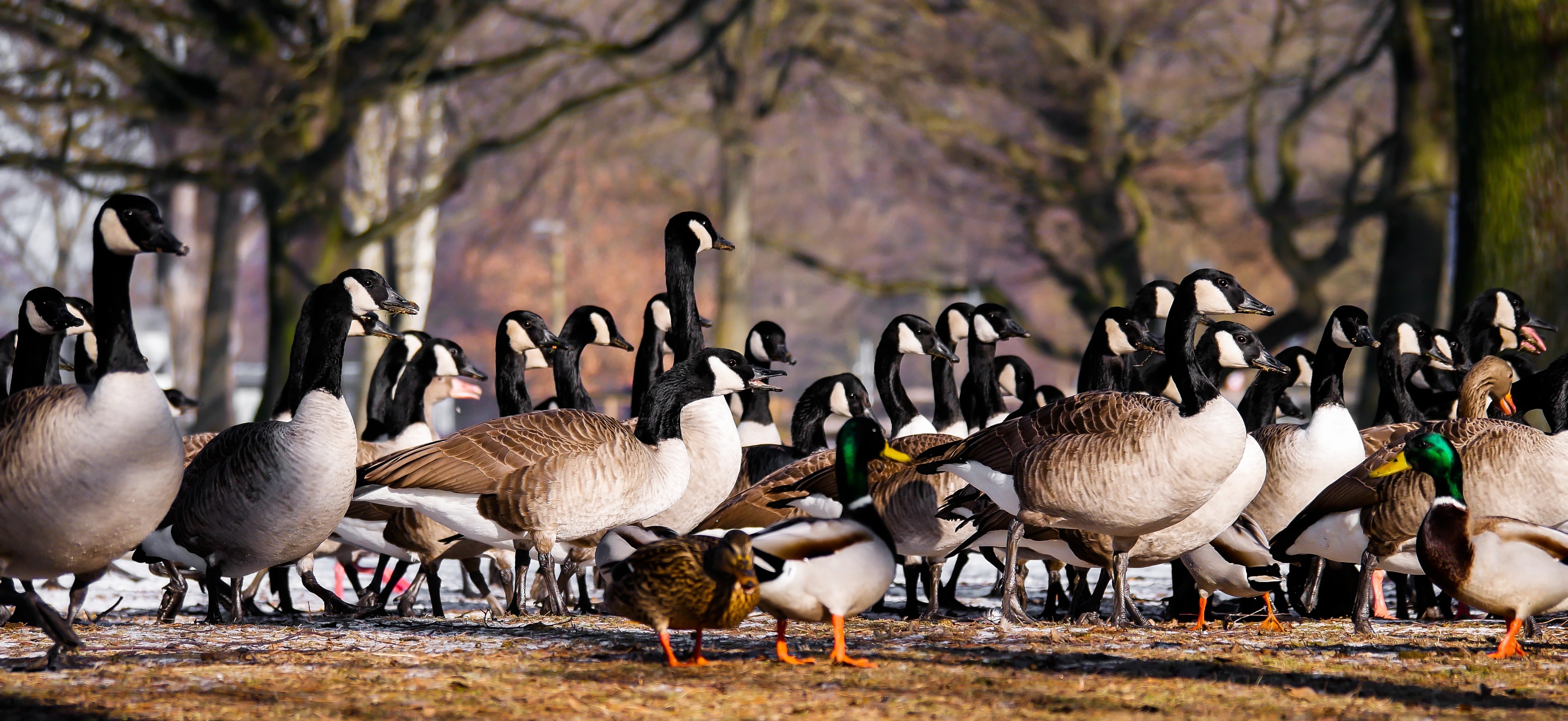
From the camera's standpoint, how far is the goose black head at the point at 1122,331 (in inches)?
391

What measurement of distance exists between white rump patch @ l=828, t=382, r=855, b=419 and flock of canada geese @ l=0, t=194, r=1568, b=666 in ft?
1.56

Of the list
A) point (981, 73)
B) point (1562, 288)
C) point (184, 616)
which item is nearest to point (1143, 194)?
point (981, 73)

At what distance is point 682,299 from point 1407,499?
5.15 metres

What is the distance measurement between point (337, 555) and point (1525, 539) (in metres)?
7.65

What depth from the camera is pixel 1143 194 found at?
27.8 meters

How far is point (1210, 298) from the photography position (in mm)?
8555

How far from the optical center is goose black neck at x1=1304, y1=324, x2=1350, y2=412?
30.1 feet

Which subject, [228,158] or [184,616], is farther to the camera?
[228,158]

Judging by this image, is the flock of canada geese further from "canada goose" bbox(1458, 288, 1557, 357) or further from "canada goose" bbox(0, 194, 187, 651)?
"canada goose" bbox(1458, 288, 1557, 357)

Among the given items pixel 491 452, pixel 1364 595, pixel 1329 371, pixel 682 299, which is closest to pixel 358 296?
pixel 491 452

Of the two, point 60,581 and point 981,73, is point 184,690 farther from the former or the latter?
point 981,73

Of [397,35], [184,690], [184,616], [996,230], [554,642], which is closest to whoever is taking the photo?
[184,690]

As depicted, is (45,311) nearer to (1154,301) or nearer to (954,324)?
(954,324)

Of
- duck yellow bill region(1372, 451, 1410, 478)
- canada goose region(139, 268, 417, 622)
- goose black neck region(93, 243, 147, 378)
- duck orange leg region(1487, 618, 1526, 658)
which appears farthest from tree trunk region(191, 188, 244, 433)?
duck orange leg region(1487, 618, 1526, 658)
